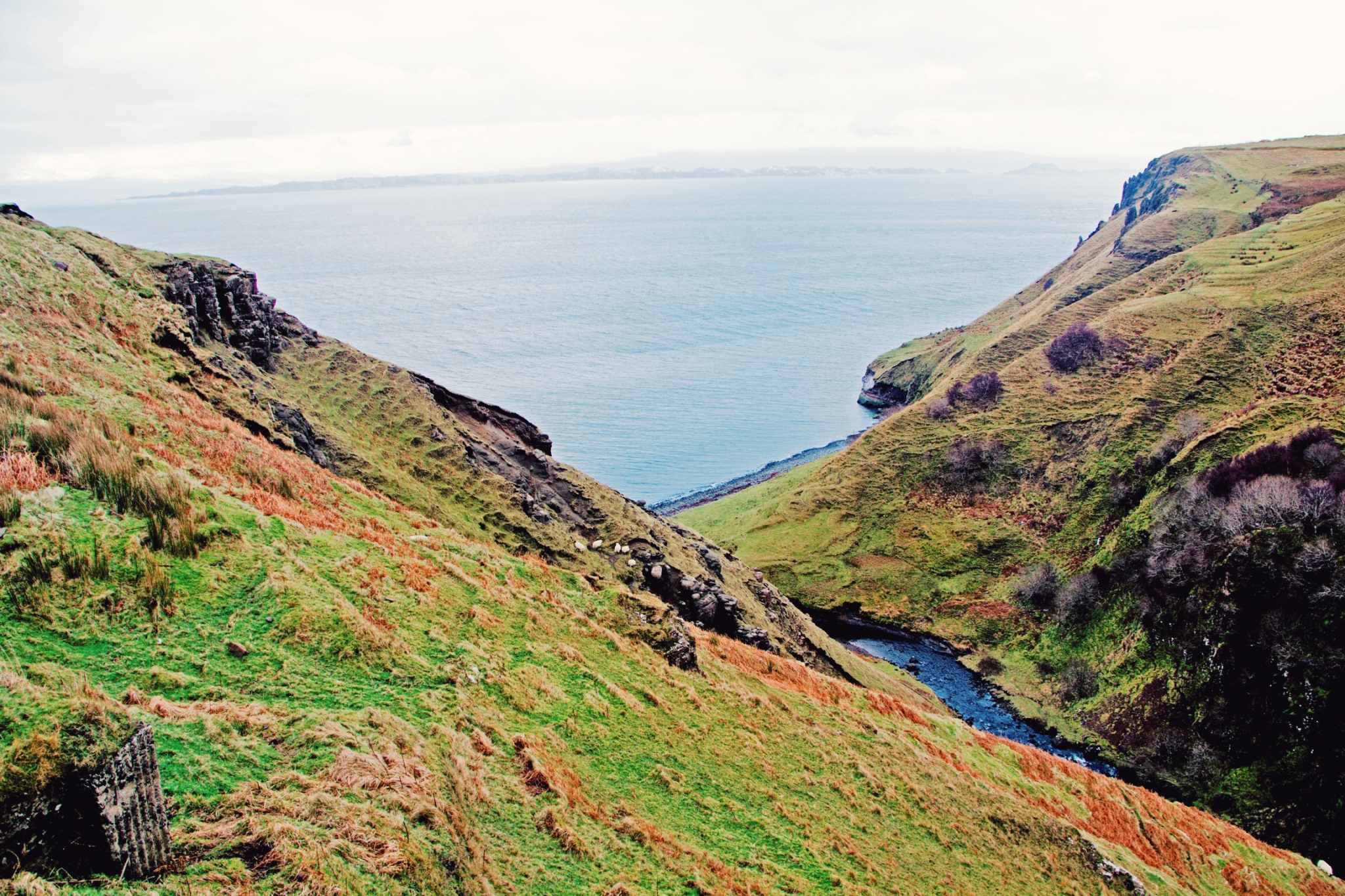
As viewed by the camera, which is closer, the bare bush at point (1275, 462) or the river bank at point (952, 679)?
the river bank at point (952, 679)

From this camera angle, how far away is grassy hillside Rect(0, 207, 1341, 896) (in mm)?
12477

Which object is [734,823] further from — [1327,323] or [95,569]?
[1327,323]

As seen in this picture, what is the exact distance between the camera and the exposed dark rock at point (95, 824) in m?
9.14

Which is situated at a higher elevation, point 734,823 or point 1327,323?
point 1327,323

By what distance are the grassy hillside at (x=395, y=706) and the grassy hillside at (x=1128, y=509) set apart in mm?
18773

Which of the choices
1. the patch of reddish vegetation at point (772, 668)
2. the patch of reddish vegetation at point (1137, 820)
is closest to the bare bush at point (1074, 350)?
the patch of reddish vegetation at point (1137, 820)

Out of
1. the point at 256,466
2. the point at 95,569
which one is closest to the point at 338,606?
the point at 95,569

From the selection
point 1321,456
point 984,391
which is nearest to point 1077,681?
point 1321,456

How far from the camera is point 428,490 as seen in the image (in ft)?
142

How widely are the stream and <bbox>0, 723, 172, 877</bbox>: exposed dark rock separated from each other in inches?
2271

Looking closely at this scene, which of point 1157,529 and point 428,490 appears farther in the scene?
point 1157,529

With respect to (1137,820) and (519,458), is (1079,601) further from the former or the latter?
(519,458)

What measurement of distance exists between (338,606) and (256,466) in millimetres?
11152

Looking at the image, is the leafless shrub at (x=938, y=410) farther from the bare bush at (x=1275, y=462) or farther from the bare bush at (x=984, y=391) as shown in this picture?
the bare bush at (x=1275, y=462)
